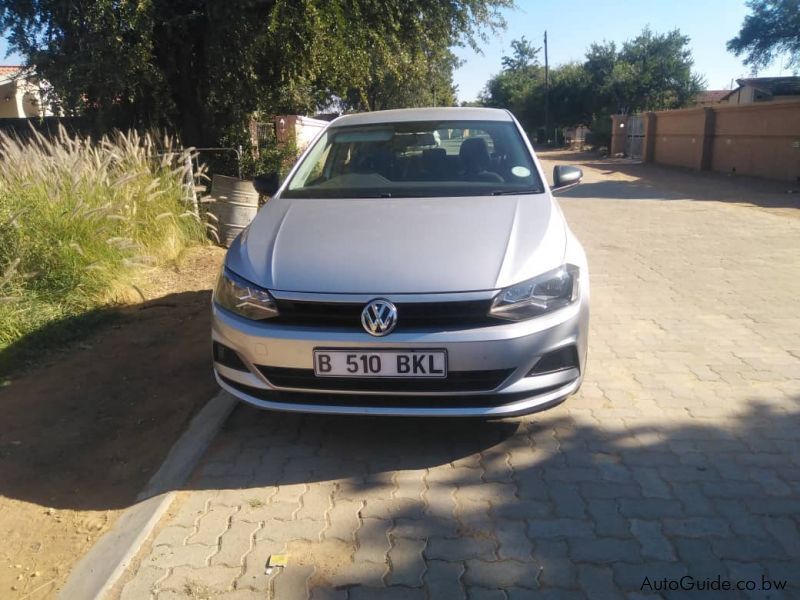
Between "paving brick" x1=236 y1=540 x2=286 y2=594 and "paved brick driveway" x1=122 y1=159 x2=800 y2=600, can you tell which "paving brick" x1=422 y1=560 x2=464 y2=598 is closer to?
"paved brick driveway" x1=122 y1=159 x2=800 y2=600

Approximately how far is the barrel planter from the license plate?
240 inches

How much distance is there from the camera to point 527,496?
3051mm

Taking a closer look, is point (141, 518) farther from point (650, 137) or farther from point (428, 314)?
point (650, 137)

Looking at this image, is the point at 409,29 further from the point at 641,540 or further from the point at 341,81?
the point at 641,540

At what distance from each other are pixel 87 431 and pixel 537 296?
2.57 meters

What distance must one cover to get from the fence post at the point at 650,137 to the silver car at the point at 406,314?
28220 mm

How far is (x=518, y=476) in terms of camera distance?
3.22 m

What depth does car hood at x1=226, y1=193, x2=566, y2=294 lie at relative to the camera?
3137 mm

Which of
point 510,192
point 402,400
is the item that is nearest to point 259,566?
point 402,400

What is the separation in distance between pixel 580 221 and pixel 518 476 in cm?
918

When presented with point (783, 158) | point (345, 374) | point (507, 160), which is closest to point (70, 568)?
point (345, 374)

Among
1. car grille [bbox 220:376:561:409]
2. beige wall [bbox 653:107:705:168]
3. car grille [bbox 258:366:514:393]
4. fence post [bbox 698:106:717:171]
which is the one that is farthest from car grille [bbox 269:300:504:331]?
beige wall [bbox 653:107:705:168]

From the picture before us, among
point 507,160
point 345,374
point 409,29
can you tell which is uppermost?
point 409,29

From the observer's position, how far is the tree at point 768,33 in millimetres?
31594
